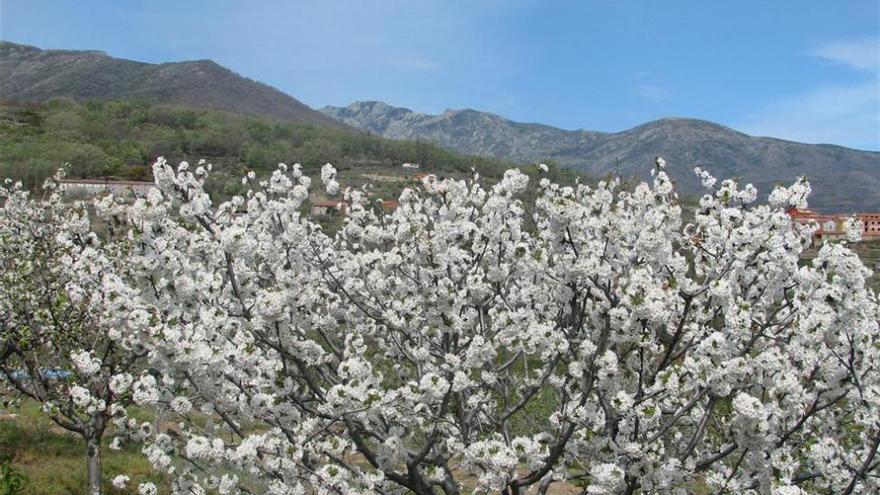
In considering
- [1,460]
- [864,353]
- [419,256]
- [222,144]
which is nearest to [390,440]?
[419,256]

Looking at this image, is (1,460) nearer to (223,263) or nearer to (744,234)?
(223,263)

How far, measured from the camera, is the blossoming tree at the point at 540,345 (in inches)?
241

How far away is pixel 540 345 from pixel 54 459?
518 inches

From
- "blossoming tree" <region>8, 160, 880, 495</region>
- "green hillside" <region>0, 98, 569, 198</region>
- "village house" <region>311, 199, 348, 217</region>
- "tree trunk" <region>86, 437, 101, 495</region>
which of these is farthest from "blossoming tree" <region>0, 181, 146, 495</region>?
"green hillside" <region>0, 98, 569, 198</region>

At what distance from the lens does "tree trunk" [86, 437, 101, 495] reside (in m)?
10.8

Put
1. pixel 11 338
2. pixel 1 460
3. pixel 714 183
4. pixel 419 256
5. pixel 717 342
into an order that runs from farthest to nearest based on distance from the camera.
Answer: pixel 1 460
pixel 11 338
pixel 714 183
pixel 419 256
pixel 717 342

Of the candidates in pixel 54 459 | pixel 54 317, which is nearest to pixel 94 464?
pixel 54 317

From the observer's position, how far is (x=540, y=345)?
6.48m

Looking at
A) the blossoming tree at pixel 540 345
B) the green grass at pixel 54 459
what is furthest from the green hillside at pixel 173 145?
the blossoming tree at pixel 540 345

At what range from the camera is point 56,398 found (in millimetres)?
11305

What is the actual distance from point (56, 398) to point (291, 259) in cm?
594

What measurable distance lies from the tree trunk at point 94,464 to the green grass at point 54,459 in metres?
2.15

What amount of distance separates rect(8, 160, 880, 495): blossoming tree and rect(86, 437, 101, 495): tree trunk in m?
3.55

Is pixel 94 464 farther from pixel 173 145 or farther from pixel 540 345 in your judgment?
pixel 173 145
